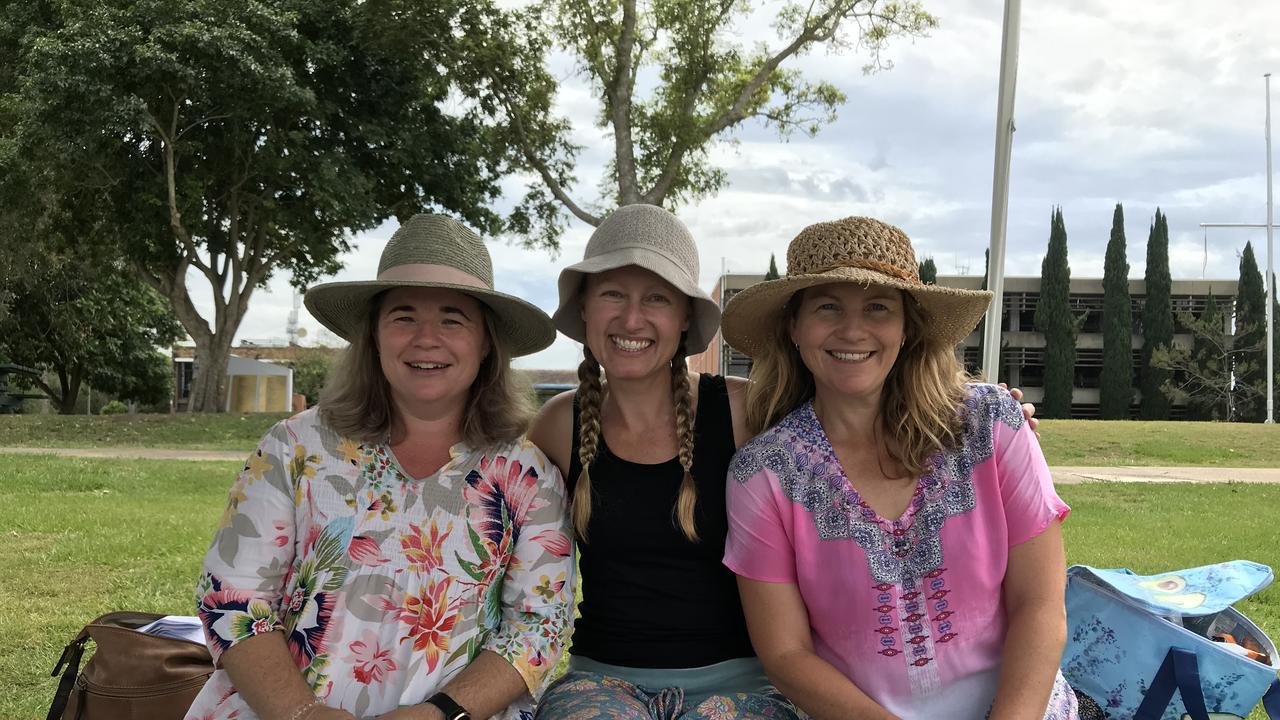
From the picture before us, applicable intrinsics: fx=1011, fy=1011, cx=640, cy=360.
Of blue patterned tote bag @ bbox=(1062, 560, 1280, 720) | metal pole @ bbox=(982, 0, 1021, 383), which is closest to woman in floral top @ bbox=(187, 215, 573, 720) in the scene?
blue patterned tote bag @ bbox=(1062, 560, 1280, 720)

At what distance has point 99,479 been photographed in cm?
1208

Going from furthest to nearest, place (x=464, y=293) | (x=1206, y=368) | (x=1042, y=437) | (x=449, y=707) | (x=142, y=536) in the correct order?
(x=1206, y=368) → (x=1042, y=437) → (x=142, y=536) → (x=464, y=293) → (x=449, y=707)

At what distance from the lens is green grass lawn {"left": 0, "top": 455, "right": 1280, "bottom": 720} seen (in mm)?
5871

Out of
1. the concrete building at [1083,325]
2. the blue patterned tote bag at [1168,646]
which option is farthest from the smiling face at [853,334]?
the concrete building at [1083,325]

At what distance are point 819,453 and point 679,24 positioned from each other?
1879 cm

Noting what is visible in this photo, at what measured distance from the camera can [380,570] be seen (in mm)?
2547

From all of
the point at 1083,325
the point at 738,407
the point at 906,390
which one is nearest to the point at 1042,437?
the point at 738,407

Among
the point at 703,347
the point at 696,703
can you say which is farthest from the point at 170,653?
the point at 703,347

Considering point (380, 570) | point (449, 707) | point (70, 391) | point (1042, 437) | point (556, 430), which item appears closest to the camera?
point (449, 707)

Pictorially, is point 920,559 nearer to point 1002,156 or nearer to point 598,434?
point 598,434

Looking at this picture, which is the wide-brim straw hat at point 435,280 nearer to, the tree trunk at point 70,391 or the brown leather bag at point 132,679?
the brown leather bag at point 132,679

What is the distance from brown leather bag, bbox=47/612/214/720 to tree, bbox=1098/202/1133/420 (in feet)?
144

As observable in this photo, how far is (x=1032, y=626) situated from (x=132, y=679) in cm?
240

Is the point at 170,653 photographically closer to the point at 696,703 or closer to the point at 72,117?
the point at 696,703
